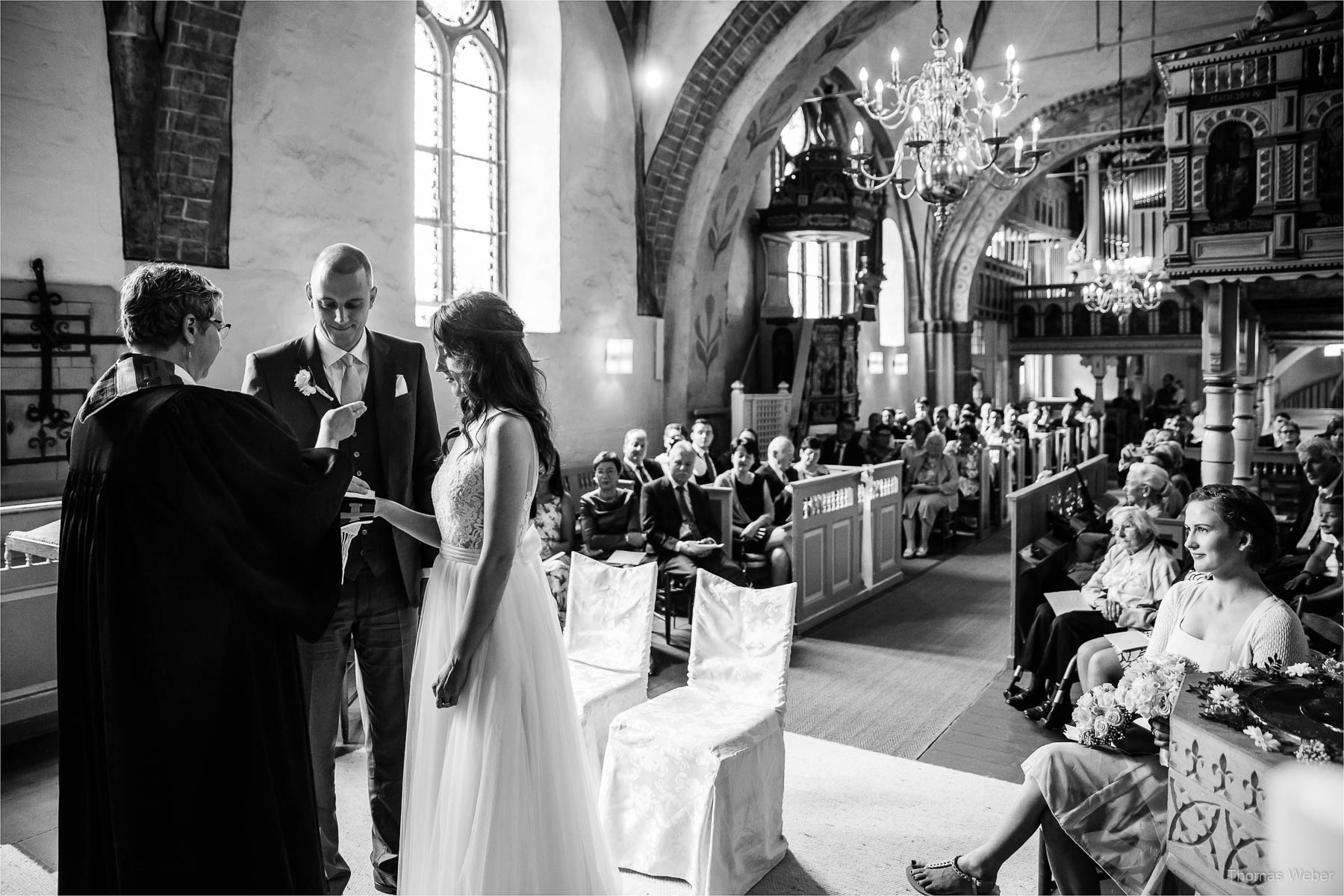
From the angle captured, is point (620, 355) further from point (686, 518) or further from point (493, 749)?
point (493, 749)

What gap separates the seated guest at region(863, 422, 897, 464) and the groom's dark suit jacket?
8.44 metres

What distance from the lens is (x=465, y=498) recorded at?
7.64 feet

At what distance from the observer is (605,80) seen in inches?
359

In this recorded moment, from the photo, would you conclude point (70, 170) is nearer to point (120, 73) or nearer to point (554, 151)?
point (120, 73)

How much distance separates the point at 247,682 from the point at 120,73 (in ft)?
16.4

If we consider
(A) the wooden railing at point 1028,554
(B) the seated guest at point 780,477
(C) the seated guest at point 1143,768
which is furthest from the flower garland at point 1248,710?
(B) the seated guest at point 780,477

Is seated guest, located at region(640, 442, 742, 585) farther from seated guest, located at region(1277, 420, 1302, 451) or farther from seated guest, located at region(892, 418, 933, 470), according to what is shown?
seated guest, located at region(1277, 420, 1302, 451)

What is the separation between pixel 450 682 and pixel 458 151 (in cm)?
709

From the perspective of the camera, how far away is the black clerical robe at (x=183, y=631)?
1.90m

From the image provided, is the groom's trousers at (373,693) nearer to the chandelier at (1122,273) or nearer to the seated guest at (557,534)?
the seated guest at (557,534)

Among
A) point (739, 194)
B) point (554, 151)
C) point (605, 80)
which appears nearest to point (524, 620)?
point (554, 151)

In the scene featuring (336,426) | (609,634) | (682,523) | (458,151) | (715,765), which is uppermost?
(458,151)

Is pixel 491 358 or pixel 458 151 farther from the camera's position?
pixel 458 151

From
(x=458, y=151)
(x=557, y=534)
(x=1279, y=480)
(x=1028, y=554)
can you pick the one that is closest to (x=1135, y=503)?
(x=1028, y=554)
